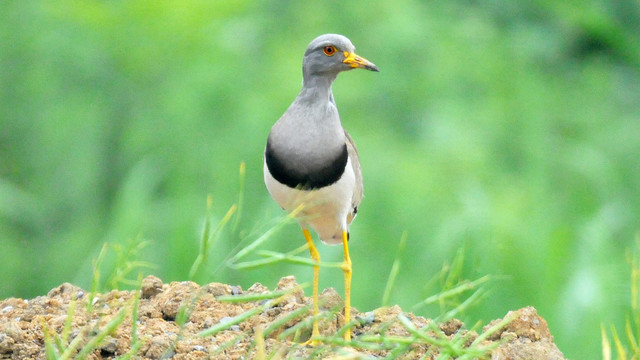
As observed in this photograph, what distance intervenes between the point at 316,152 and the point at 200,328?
0.51 metres

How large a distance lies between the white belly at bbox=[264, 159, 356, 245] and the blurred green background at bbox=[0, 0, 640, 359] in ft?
3.60

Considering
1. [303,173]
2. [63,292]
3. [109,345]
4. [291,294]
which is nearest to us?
[109,345]

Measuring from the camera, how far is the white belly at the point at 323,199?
3.08m

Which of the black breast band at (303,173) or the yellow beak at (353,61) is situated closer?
the black breast band at (303,173)

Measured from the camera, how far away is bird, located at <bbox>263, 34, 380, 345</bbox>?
9.96 feet

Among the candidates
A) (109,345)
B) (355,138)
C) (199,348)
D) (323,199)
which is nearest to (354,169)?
(323,199)

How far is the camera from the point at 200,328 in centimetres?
290

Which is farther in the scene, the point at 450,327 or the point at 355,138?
the point at 355,138

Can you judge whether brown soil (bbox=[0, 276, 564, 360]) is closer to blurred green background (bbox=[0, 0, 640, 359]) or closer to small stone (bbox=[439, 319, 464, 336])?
small stone (bbox=[439, 319, 464, 336])

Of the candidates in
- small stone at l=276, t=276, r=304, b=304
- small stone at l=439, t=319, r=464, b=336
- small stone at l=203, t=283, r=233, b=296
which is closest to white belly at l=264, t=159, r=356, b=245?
small stone at l=276, t=276, r=304, b=304

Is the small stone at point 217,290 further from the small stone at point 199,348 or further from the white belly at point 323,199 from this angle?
the small stone at point 199,348

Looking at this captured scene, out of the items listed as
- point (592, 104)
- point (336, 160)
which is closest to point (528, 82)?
point (592, 104)

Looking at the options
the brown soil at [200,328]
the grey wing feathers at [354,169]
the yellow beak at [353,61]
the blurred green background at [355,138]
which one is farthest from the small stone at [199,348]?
the blurred green background at [355,138]

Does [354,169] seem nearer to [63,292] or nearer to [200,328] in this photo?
[200,328]
